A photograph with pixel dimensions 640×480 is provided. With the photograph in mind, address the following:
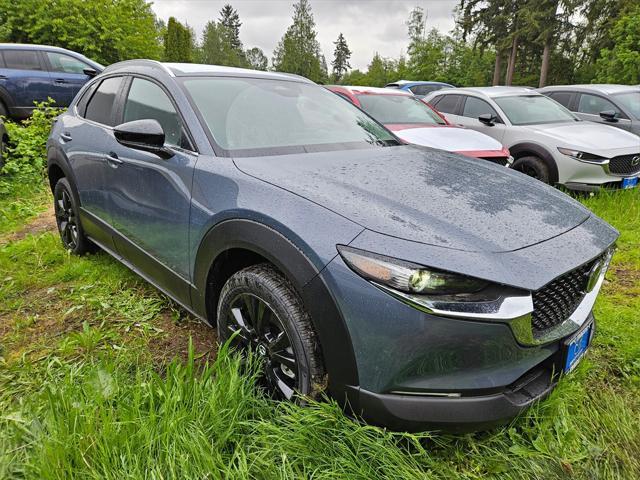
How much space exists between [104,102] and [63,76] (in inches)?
251

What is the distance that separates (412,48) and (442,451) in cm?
4137

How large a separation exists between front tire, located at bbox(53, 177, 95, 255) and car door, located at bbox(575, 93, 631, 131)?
7.43 meters

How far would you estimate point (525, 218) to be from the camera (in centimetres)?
174

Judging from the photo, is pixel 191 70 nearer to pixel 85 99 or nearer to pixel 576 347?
pixel 85 99

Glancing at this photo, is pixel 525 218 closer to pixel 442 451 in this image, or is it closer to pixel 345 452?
pixel 442 451

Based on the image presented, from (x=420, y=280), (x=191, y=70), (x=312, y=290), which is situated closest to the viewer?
(x=420, y=280)

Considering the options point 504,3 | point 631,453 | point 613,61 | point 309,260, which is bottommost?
point 631,453

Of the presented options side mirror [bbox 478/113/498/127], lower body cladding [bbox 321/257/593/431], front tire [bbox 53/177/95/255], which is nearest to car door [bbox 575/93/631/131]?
side mirror [bbox 478/113/498/127]

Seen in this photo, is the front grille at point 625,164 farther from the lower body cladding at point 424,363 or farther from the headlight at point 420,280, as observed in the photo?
the headlight at point 420,280

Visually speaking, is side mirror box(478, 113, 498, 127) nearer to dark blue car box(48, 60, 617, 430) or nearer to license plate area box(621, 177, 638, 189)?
license plate area box(621, 177, 638, 189)

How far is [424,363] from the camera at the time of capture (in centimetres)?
140

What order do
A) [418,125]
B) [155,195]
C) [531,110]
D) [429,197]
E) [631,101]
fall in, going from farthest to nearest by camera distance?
[631,101], [531,110], [418,125], [155,195], [429,197]

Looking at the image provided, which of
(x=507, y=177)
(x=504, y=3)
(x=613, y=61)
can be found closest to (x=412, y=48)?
(x=504, y=3)

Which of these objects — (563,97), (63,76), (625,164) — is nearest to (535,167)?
(625,164)
